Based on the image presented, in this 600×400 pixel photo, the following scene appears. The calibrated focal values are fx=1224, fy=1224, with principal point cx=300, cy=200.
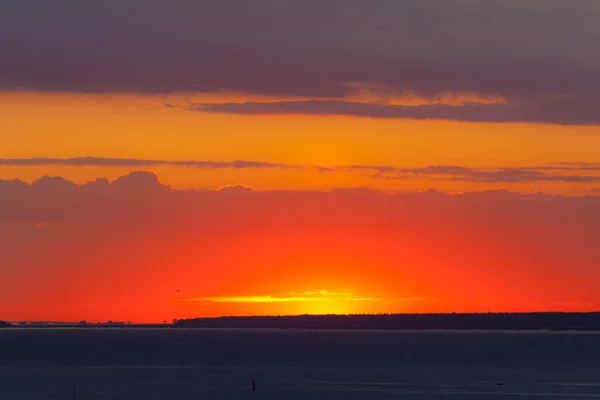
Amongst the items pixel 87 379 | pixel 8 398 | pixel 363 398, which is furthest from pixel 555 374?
pixel 8 398

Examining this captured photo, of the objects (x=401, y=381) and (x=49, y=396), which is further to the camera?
(x=401, y=381)

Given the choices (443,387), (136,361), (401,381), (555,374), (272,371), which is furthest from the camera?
(136,361)

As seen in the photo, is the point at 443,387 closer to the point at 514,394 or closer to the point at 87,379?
the point at 514,394

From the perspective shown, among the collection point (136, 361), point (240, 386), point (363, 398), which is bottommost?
point (363, 398)

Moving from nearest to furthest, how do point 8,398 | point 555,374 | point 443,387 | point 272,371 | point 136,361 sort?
Result: point 8,398
point 443,387
point 555,374
point 272,371
point 136,361

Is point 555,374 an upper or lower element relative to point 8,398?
upper

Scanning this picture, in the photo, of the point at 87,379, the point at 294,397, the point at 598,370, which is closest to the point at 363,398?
the point at 294,397

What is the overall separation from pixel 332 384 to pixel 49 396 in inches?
1033

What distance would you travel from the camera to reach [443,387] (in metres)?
103

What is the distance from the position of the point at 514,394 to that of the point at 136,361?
246 ft

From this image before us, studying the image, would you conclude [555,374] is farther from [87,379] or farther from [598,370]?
[87,379]

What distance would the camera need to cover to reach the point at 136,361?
160625 millimetres

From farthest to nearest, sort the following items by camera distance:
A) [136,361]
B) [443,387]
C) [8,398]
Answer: [136,361] < [443,387] < [8,398]

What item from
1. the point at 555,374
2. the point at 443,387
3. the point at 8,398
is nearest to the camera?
the point at 8,398
